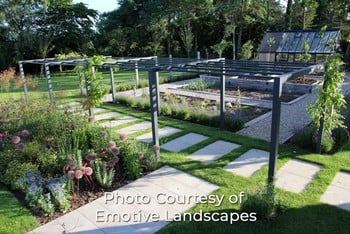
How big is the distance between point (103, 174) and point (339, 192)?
325cm

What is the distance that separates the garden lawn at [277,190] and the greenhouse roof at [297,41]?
10.8 meters

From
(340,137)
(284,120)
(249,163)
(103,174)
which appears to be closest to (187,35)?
(284,120)

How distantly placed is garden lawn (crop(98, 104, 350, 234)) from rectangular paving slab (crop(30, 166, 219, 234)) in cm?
19

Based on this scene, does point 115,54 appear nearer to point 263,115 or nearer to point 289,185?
point 263,115

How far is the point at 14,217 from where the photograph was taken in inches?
128

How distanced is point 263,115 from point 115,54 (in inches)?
729

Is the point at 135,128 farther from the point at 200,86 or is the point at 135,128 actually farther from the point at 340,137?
the point at 200,86

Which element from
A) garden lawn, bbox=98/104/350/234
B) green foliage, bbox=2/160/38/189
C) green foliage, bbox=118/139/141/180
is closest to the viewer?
garden lawn, bbox=98/104/350/234

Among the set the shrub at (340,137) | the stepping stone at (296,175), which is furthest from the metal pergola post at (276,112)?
the shrub at (340,137)

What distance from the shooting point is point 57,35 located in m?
21.9

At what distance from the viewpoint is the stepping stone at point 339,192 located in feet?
11.0

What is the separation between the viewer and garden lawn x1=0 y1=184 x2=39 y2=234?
3068 mm

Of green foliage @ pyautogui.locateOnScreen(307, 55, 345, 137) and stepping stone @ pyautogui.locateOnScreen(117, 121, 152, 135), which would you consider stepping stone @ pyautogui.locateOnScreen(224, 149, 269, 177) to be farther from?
stepping stone @ pyautogui.locateOnScreen(117, 121, 152, 135)

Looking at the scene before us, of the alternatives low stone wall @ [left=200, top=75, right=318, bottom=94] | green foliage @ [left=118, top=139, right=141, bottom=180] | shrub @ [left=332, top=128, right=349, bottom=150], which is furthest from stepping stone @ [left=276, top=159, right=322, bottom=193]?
low stone wall @ [left=200, top=75, right=318, bottom=94]
